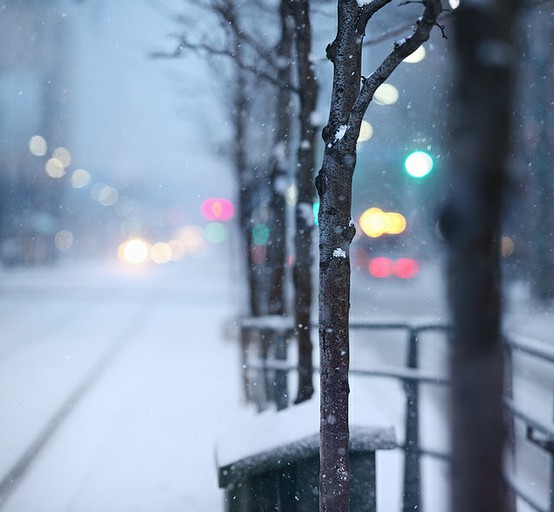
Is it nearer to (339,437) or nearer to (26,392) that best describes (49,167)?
(26,392)

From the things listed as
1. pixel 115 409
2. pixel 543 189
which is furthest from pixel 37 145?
pixel 115 409

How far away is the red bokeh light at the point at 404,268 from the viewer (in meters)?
26.3

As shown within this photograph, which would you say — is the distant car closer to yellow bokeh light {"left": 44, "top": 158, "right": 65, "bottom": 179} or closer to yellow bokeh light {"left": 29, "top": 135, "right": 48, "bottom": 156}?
yellow bokeh light {"left": 29, "top": 135, "right": 48, "bottom": 156}

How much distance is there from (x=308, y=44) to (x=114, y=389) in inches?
234

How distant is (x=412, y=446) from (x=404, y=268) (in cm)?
2267

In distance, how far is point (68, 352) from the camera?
11102 mm

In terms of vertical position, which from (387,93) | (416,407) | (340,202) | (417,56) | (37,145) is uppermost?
(37,145)

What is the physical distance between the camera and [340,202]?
2473 millimetres

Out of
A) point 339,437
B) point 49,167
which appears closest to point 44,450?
point 339,437

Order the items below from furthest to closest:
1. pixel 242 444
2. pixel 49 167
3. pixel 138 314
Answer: pixel 49 167, pixel 138 314, pixel 242 444

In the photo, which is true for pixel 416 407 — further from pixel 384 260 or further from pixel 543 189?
pixel 384 260

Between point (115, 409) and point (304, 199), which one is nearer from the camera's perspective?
point (304, 199)

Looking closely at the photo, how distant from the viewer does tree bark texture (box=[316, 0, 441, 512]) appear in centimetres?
246

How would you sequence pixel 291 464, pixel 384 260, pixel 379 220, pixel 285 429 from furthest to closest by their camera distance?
pixel 384 260
pixel 379 220
pixel 285 429
pixel 291 464
